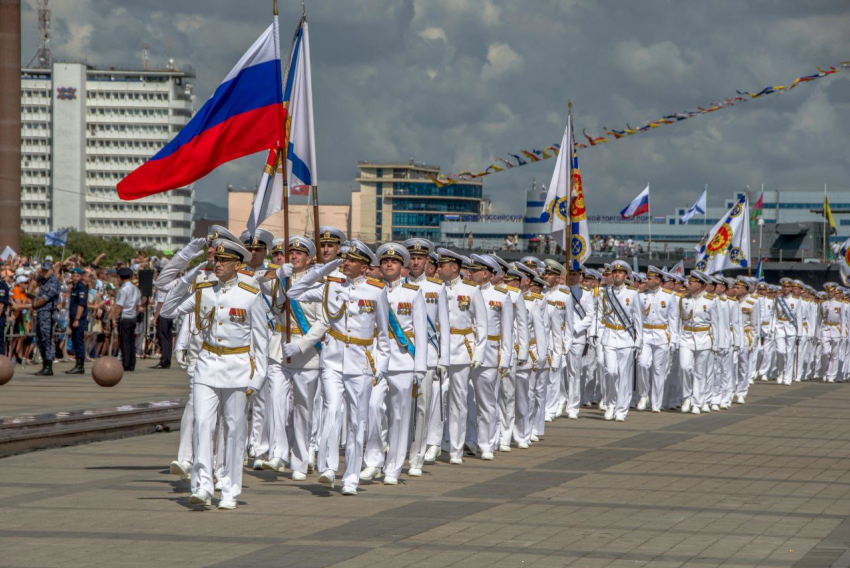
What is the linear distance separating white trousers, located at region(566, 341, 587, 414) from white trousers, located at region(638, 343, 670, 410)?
104 cm

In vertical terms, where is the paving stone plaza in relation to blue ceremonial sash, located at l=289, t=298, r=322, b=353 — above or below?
below

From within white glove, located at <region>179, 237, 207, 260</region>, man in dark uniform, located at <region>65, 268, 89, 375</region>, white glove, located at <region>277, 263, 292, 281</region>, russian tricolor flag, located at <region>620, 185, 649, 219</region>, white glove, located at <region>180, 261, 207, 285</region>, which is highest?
russian tricolor flag, located at <region>620, 185, 649, 219</region>

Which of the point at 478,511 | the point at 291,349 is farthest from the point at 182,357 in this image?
the point at 478,511

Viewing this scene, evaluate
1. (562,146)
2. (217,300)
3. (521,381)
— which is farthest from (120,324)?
(217,300)

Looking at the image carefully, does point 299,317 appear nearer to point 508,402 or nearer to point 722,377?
point 508,402

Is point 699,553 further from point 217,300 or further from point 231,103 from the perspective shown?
point 231,103

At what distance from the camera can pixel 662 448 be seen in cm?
1584

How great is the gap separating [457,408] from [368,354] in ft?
8.97

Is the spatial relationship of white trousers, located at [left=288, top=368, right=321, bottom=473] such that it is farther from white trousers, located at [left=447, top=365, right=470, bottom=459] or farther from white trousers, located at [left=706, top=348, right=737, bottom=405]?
white trousers, located at [left=706, top=348, right=737, bottom=405]

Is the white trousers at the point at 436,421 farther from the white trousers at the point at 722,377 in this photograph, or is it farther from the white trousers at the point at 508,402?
the white trousers at the point at 722,377

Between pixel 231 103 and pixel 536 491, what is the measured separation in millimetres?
4453

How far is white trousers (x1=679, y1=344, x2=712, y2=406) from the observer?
21.7 m

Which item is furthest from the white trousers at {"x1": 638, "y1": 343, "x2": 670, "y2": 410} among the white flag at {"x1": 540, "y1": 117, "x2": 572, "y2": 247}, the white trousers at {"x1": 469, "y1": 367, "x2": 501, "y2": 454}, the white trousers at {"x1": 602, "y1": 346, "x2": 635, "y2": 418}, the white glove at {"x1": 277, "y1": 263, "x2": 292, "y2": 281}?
the white glove at {"x1": 277, "y1": 263, "x2": 292, "y2": 281}

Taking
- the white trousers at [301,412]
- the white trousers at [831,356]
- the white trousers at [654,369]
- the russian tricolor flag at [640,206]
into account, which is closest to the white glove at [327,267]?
the white trousers at [301,412]
